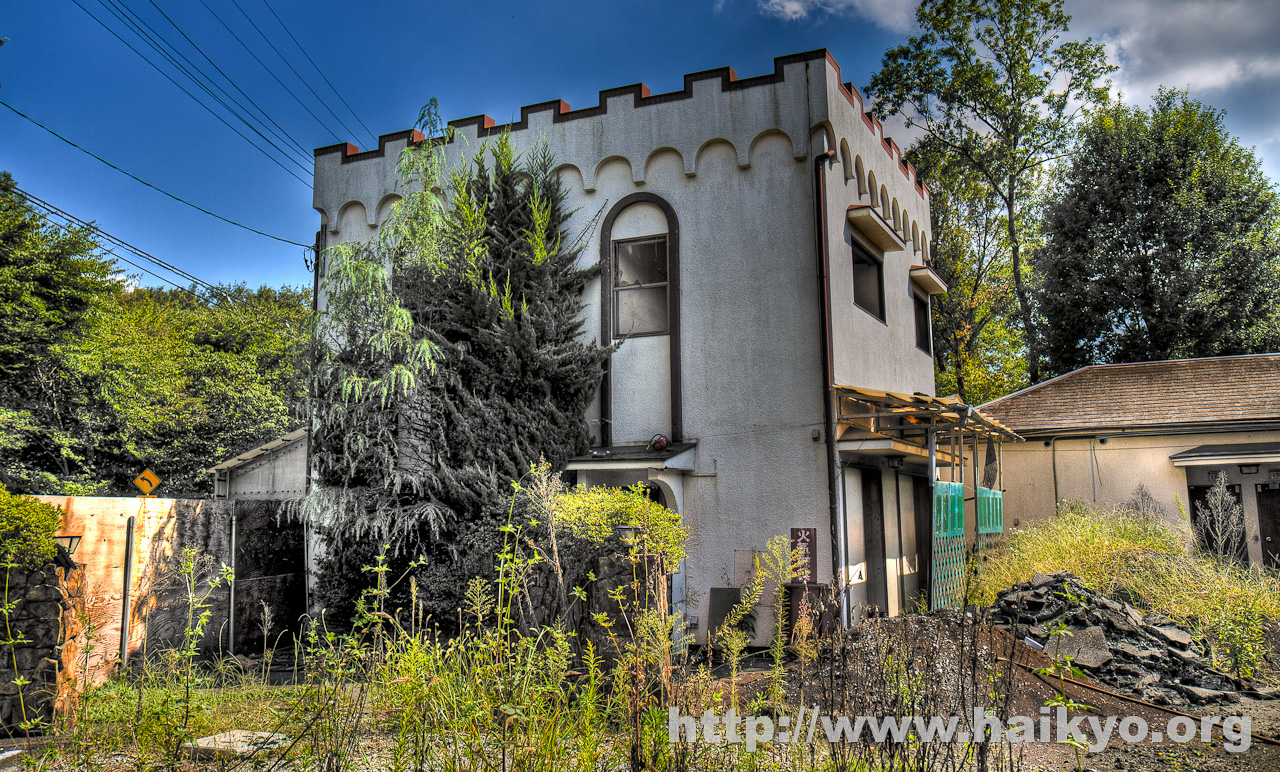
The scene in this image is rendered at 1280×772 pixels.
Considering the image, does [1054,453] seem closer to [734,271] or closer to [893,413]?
[893,413]

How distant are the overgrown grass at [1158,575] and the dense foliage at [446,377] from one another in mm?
5393

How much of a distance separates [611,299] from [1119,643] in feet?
22.9

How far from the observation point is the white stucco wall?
32.1 ft

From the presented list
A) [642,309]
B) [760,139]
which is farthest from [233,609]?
[760,139]

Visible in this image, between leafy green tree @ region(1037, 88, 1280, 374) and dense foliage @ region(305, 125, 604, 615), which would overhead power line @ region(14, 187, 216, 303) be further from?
leafy green tree @ region(1037, 88, 1280, 374)

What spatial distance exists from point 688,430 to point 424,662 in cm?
679

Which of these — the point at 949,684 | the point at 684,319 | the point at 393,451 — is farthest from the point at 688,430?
the point at 949,684

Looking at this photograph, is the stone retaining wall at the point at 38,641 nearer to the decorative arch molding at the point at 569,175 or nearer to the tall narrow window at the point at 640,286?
the tall narrow window at the point at 640,286

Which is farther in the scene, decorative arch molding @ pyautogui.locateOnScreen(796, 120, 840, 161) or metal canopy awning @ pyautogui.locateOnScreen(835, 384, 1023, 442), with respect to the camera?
decorative arch molding @ pyautogui.locateOnScreen(796, 120, 840, 161)

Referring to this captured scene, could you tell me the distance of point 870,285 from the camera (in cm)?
1238

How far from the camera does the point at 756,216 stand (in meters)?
10.4

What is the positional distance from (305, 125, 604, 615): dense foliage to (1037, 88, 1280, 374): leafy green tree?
17.3 meters

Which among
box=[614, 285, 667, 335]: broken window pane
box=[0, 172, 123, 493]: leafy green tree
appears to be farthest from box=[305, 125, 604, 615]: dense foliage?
box=[0, 172, 123, 493]: leafy green tree

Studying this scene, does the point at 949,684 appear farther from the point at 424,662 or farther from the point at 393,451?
the point at 393,451
